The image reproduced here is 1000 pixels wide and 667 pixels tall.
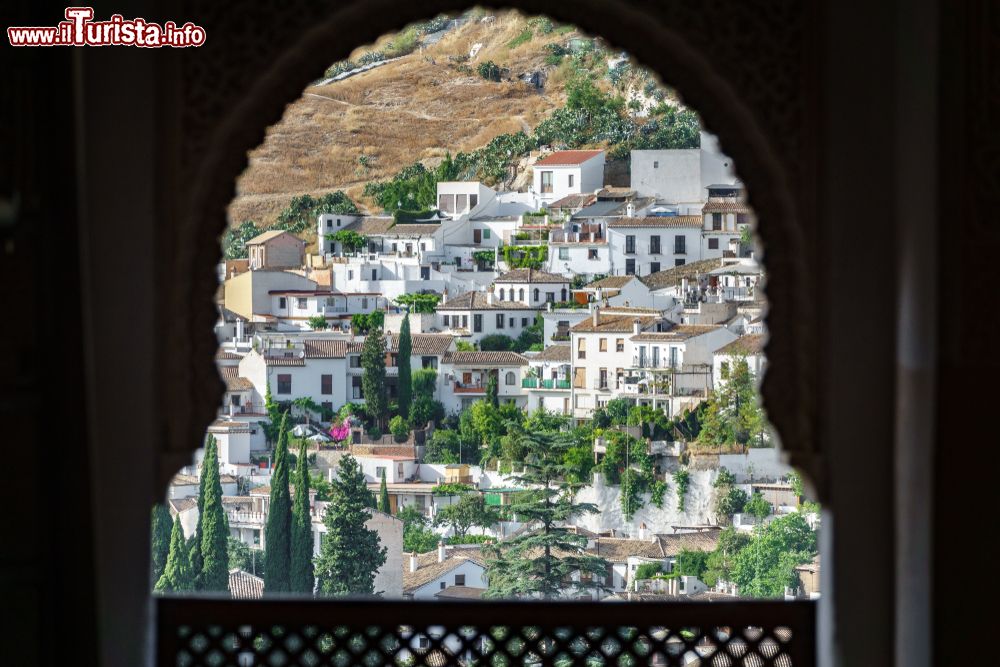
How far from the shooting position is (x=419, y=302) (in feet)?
74.4

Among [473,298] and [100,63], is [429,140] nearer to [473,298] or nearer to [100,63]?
[473,298]

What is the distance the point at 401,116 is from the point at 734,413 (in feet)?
33.9

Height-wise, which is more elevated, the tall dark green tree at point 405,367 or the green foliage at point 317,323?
the green foliage at point 317,323

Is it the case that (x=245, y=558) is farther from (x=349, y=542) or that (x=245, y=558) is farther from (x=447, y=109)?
(x=447, y=109)

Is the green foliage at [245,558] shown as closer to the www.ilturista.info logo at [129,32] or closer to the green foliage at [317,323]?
the green foliage at [317,323]

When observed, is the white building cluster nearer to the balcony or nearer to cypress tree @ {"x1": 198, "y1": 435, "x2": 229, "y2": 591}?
the balcony

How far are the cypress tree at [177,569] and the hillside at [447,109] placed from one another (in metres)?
8.85

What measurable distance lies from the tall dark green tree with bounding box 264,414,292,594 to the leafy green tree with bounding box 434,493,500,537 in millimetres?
2473

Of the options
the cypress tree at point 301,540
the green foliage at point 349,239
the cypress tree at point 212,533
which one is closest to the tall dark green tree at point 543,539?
the cypress tree at point 301,540

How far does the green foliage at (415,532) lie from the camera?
1909 centimetres

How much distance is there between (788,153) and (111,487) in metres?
1.10

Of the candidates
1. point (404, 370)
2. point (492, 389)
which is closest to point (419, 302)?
point (404, 370)

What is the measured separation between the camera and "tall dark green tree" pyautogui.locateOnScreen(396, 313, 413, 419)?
2094cm

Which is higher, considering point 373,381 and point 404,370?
point 404,370
